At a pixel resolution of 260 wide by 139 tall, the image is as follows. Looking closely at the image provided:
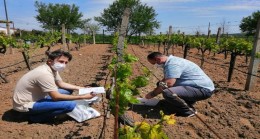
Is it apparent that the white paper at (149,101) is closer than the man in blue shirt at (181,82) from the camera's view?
No

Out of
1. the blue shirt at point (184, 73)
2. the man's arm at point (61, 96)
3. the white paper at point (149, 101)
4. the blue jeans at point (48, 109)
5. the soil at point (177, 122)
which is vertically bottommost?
the soil at point (177, 122)

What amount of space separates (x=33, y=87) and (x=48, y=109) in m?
0.38

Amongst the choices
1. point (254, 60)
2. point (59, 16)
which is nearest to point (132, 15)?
point (59, 16)

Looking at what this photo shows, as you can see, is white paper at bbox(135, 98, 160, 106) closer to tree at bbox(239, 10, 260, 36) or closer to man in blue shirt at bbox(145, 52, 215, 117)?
man in blue shirt at bbox(145, 52, 215, 117)

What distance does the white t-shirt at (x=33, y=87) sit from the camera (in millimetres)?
3842

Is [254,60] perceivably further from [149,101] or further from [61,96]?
[61,96]

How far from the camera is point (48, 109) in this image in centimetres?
401

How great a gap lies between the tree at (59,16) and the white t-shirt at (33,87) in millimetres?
41888

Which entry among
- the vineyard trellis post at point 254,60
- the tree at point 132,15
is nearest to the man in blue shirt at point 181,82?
the vineyard trellis post at point 254,60

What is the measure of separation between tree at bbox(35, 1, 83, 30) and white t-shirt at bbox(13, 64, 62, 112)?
137ft

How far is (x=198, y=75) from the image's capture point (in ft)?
15.2

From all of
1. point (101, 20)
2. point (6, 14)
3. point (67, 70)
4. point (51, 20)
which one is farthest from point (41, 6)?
point (67, 70)

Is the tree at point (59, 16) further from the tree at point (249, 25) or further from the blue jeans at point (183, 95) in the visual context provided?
the blue jeans at point (183, 95)

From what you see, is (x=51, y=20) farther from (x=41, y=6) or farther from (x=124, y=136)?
(x=124, y=136)
